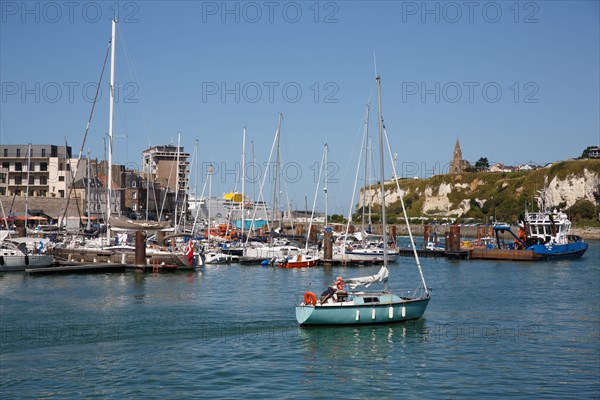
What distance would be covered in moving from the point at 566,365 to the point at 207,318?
17534 millimetres

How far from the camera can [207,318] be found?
122 feet

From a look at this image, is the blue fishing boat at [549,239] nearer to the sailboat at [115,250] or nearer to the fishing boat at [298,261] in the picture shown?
the fishing boat at [298,261]

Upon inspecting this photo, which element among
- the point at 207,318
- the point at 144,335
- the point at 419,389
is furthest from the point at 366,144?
the point at 419,389

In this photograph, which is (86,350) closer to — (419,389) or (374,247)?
(419,389)

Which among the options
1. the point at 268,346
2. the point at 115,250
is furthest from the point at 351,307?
the point at 115,250

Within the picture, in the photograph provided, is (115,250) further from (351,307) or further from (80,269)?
(351,307)

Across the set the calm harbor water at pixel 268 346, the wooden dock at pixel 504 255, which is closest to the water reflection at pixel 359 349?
the calm harbor water at pixel 268 346

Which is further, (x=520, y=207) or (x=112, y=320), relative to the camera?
(x=520, y=207)

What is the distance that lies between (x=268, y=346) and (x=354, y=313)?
474cm

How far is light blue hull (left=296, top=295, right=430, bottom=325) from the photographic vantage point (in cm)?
3291

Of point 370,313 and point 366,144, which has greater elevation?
point 366,144

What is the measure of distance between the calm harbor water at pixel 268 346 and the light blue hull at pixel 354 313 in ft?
1.45

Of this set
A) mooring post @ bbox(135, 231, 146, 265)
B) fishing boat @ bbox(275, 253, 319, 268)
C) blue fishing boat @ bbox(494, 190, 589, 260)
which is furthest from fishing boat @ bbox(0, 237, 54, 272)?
blue fishing boat @ bbox(494, 190, 589, 260)

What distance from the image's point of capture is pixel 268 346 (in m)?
30.8
